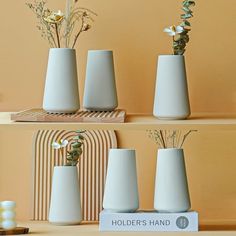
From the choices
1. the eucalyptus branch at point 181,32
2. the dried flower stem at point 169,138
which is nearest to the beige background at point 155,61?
the dried flower stem at point 169,138

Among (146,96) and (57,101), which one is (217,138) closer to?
(146,96)

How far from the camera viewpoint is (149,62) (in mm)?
2455

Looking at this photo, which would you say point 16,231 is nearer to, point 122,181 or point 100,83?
point 122,181

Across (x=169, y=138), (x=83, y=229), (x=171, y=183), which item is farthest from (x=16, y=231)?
(x=169, y=138)

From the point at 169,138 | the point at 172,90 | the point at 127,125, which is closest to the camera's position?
the point at 127,125

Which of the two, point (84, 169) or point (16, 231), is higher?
point (84, 169)

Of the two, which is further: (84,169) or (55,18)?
(84,169)

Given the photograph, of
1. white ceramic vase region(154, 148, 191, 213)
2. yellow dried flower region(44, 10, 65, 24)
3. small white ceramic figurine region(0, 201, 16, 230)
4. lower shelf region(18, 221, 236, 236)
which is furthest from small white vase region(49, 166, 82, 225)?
yellow dried flower region(44, 10, 65, 24)

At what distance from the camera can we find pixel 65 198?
2271mm

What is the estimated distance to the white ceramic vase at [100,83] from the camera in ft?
7.33

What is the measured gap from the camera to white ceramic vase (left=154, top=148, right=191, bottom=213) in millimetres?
2188

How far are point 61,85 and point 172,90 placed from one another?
0.99 feet

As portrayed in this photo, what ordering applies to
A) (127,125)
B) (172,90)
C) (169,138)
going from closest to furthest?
(127,125) < (172,90) < (169,138)

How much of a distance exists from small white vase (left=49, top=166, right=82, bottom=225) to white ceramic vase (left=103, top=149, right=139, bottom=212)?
11cm
